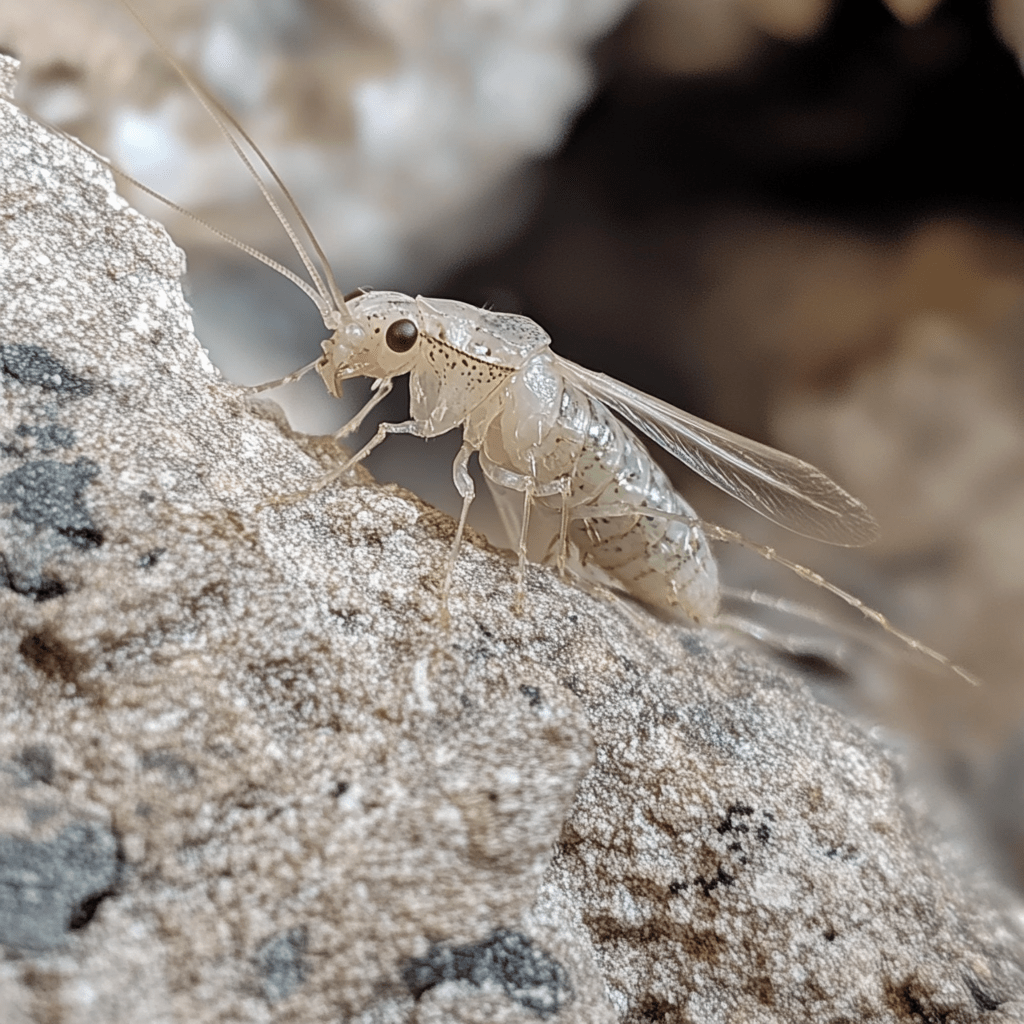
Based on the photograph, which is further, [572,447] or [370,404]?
[572,447]

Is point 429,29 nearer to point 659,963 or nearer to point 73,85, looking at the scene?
point 73,85

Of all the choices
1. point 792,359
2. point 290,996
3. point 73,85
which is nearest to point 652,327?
point 792,359

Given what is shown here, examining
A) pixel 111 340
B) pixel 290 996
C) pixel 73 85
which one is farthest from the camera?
pixel 73 85

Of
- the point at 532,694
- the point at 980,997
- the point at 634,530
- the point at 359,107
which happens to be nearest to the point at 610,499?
the point at 634,530

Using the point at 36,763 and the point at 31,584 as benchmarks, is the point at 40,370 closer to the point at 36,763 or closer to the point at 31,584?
the point at 31,584

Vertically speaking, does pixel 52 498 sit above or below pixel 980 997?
below
